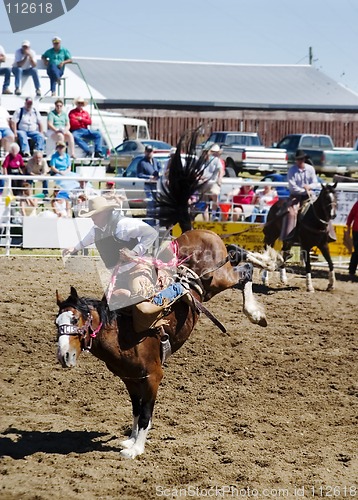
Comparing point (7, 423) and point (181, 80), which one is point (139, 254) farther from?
point (181, 80)

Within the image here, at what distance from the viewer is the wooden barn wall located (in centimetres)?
3738

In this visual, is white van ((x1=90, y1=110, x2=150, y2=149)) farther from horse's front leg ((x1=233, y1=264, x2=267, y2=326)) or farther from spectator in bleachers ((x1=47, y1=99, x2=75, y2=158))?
horse's front leg ((x1=233, y1=264, x2=267, y2=326))

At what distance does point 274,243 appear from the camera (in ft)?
44.5

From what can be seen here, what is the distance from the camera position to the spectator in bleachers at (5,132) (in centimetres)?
1497

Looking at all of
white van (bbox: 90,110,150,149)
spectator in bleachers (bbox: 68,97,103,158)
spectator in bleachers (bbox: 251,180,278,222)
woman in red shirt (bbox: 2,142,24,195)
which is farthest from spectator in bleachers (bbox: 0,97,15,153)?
white van (bbox: 90,110,150,149)

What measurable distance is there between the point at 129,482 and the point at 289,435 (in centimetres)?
167

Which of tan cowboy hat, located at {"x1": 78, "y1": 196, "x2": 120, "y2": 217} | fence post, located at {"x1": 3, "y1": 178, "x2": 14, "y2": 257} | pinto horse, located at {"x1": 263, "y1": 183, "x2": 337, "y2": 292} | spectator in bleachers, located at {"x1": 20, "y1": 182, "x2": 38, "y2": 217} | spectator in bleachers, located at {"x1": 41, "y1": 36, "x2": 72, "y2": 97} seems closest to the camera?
tan cowboy hat, located at {"x1": 78, "y1": 196, "x2": 120, "y2": 217}

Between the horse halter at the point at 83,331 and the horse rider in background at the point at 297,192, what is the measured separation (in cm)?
720

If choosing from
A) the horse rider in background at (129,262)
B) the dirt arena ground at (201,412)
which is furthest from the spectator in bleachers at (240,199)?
the horse rider in background at (129,262)

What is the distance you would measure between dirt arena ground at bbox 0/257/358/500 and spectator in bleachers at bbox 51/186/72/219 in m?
2.55

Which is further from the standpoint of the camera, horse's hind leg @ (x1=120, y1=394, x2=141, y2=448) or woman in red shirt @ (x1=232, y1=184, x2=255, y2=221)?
woman in red shirt @ (x1=232, y1=184, x2=255, y2=221)

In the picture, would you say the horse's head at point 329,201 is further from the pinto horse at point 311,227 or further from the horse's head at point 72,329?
the horse's head at point 72,329

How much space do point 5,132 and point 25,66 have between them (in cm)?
213

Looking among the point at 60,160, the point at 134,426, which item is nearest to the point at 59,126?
the point at 60,160
